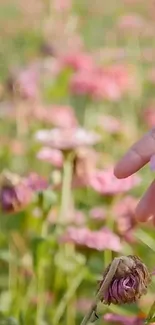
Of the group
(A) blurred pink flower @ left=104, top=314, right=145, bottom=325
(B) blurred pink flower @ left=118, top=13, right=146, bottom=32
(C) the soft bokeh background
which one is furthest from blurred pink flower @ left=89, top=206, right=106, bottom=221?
(B) blurred pink flower @ left=118, top=13, right=146, bottom=32

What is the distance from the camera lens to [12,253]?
91cm

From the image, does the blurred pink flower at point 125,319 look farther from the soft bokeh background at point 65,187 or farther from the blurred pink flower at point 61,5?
the blurred pink flower at point 61,5

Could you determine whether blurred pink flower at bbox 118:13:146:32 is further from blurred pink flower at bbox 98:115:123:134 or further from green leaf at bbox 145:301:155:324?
green leaf at bbox 145:301:155:324

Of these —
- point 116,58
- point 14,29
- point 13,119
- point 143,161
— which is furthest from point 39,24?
point 143,161

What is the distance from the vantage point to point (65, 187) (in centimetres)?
88

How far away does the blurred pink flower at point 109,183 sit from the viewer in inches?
35.2

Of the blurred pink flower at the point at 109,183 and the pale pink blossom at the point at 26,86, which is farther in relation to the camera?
the pale pink blossom at the point at 26,86

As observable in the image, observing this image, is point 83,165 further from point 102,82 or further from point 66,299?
point 102,82

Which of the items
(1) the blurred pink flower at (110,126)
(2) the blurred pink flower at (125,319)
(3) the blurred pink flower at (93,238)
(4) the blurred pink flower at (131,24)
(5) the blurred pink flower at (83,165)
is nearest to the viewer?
(2) the blurred pink flower at (125,319)

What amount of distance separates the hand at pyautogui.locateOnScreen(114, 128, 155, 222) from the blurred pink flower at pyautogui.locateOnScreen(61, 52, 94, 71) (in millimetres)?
699

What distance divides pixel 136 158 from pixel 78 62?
2.40 feet

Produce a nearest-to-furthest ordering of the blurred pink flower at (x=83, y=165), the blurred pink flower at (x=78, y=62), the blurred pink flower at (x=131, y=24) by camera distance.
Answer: the blurred pink flower at (x=83, y=165), the blurred pink flower at (x=78, y=62), the blurred pink flower at (x=131, y=24)

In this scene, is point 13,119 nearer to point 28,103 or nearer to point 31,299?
point 28,103

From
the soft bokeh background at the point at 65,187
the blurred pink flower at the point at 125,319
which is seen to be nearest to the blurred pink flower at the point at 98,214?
the soft bokeh background at the point at 65,187
